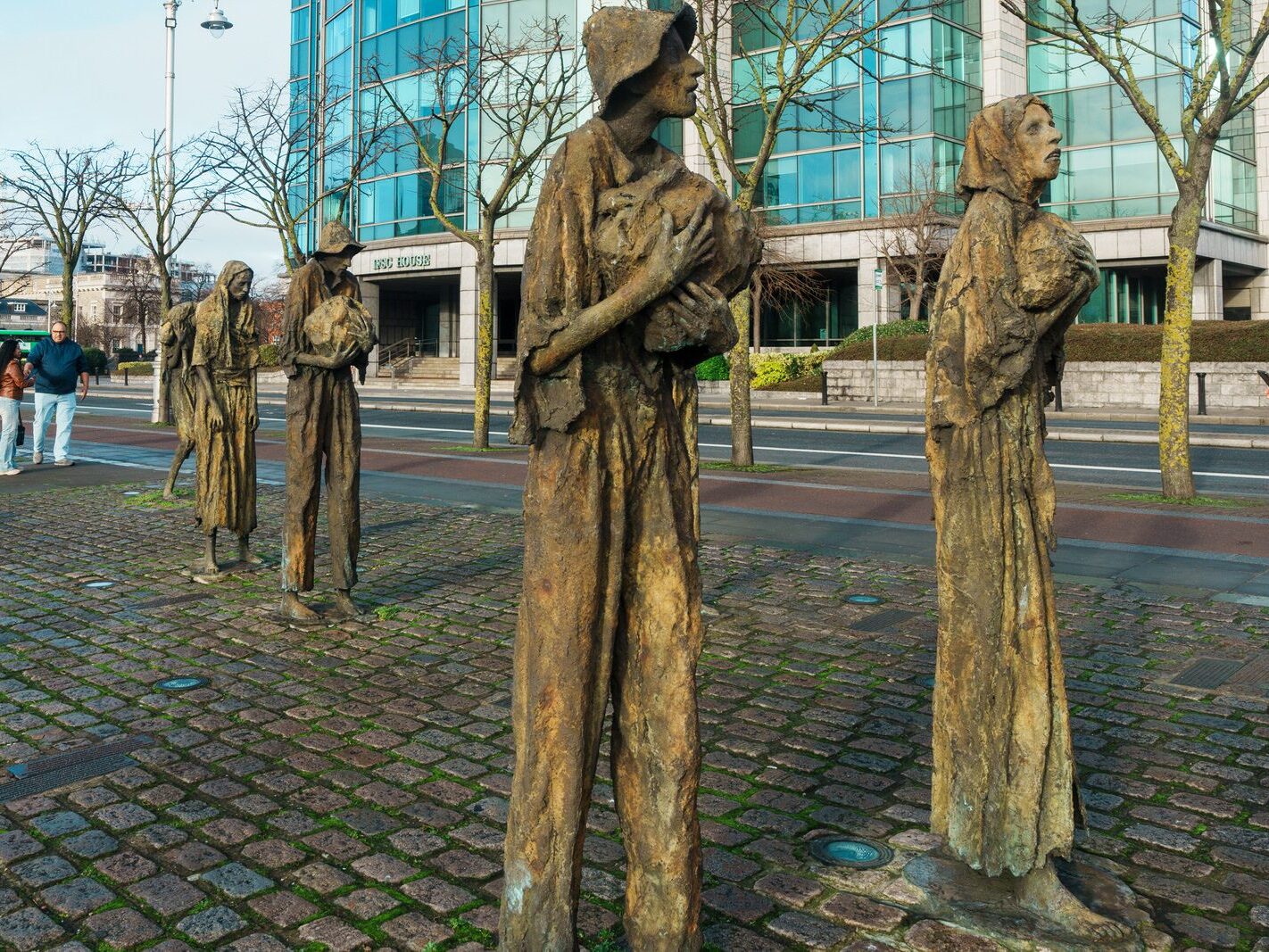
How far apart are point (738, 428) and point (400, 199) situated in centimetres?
3585

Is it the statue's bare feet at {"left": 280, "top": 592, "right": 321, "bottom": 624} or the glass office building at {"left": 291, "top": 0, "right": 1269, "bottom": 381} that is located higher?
the glass office building at {"left": 291, "top": 0, "right": 1269, "bottom": 381}

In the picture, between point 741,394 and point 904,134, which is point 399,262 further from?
point 741,394

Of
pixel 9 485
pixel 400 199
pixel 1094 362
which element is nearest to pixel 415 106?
pixel 400 199

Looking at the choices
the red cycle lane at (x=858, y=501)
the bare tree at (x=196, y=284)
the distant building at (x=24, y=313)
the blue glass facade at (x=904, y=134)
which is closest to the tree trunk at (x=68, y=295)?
the red cycle lane at (x=858, y=501)

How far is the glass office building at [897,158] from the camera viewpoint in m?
40.0

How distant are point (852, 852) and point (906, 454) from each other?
15943 millimetres

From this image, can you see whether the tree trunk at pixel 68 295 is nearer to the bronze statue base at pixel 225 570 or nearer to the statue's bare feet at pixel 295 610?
the bronze statue base at pixel 225 570

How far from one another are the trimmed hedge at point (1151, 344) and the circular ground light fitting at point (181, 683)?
93.5ft

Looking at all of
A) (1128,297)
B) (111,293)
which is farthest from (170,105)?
(111,293)

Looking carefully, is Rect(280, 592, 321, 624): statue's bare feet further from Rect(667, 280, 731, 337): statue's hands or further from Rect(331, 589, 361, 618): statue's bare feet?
Rect(667, 280, 731, 337): statue's hands

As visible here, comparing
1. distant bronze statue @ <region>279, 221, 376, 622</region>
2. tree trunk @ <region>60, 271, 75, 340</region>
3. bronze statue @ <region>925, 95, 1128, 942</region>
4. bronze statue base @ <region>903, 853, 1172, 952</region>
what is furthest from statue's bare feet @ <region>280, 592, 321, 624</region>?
tree trunk @ <region>60, 271, 75, 340</region>

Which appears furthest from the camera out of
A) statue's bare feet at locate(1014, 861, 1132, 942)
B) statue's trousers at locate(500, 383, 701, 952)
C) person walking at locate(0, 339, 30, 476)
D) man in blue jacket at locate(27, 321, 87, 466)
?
man in blue jacket at locate(27, 321, 87, 466)

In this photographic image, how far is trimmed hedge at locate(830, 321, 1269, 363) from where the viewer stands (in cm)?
3011

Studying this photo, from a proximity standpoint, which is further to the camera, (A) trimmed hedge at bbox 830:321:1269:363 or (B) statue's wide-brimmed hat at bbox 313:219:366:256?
(A) trimmed hedge at bbox 830:321:1269:363
